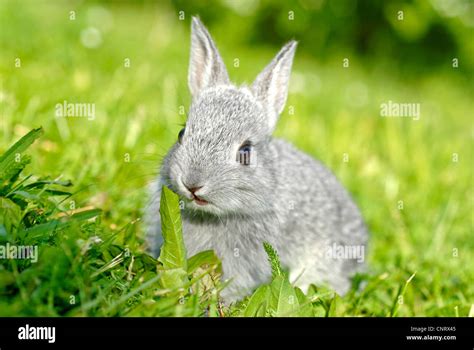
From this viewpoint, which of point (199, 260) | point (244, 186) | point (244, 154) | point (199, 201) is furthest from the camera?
point (244, 154)

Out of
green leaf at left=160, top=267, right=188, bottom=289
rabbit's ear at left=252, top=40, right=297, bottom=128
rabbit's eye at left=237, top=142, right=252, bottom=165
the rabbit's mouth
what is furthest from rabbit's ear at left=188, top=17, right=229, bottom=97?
green leaf at left=160, top=267, right=188, bottom=289

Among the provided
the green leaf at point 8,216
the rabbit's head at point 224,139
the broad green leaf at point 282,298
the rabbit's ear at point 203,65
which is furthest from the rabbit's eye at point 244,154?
the green leaf at point 8,216

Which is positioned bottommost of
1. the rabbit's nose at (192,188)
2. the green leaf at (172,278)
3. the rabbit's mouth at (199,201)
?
the green leaf at (172,278)

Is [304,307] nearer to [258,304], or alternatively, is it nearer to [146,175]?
[258,304]

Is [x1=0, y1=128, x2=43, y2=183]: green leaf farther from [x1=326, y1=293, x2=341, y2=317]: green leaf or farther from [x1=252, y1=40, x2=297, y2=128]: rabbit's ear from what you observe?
[x1=326, y1=293, x2=341, y2=317]: green leaf

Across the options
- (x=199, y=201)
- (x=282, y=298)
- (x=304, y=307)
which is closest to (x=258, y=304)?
(x=282, y=298)

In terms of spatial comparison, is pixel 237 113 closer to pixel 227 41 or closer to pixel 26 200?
pixel 26 200

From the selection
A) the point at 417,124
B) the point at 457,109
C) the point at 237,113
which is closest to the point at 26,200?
the point at 237,113

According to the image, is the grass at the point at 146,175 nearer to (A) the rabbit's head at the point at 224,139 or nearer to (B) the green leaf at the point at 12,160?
(B) the green leaf at the point at 12,160
